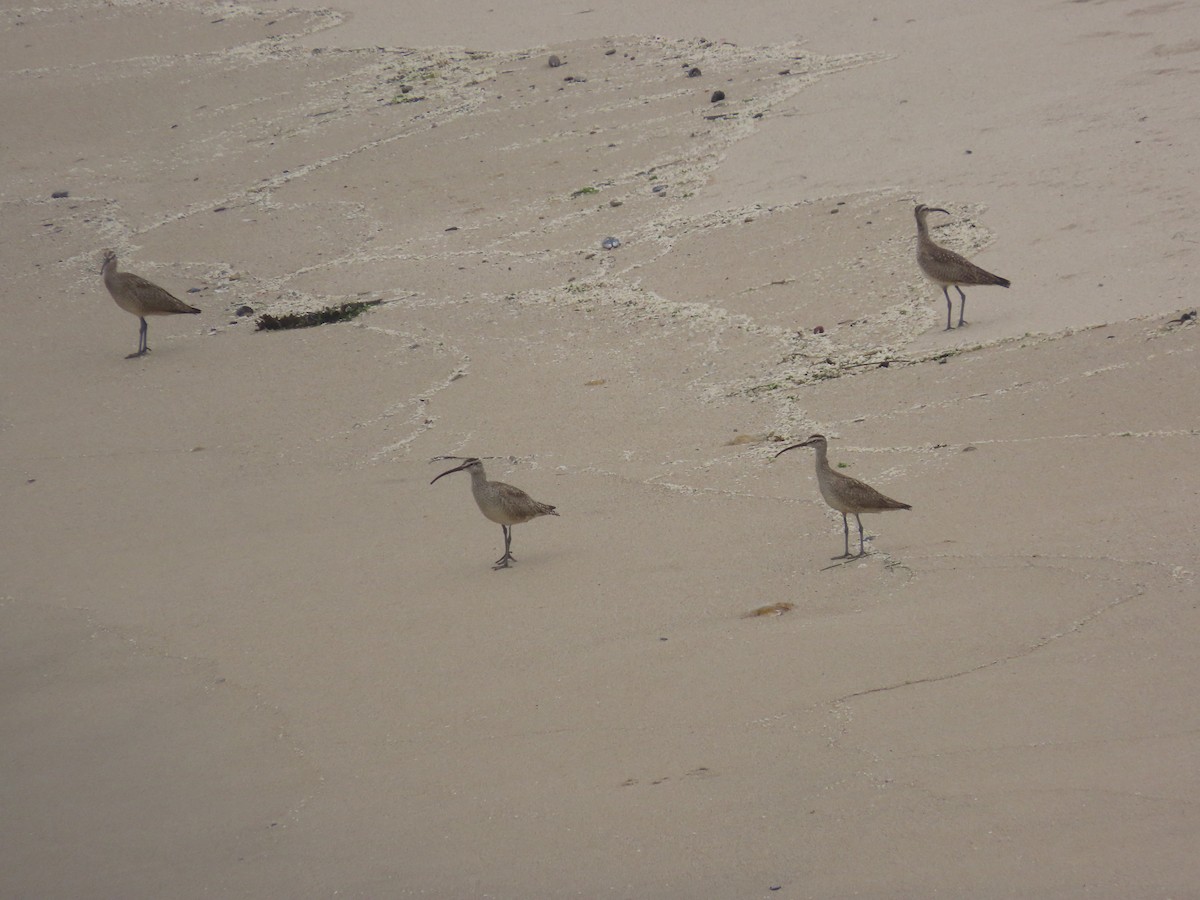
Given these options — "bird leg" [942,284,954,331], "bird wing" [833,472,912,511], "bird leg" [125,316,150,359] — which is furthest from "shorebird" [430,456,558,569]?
"bird leg" [125,316,150,359]

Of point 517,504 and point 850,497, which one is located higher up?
point 850,497

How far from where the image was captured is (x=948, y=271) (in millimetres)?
9523

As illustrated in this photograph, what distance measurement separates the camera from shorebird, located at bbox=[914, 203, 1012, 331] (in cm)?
947

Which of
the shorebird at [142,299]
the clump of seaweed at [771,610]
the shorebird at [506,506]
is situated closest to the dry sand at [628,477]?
the clump of seaweed at [771,610]

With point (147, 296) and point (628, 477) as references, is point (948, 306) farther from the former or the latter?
point (147, 296)

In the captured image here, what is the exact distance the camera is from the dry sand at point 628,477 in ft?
16.6

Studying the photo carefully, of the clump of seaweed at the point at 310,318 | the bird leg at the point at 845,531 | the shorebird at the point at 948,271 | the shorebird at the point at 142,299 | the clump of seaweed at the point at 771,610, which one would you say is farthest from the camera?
the shorebird at the point at 142,299

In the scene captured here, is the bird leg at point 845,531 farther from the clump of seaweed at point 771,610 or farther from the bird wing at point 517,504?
the bird wing at point 517,504

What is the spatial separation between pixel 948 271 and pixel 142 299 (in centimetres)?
684

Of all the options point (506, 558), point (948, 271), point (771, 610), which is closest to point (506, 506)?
point (506, 558)

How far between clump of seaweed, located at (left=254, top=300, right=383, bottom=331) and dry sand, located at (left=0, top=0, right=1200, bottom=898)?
26 centimetres

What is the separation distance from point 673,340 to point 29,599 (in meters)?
4.86

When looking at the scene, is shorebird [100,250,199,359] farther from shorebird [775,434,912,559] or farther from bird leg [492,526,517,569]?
shorebird [775,434,912,559]

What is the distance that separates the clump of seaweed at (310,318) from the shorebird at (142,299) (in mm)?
755
